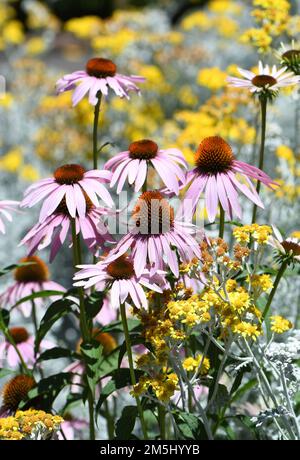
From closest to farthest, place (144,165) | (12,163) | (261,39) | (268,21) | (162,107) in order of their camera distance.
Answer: (144,165) < (261,39) < (268,21) < (12,163) < (162,107)

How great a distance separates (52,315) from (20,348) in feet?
1.62

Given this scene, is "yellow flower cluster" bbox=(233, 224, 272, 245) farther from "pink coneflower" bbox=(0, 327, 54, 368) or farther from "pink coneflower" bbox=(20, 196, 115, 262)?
"pink coneflower" bbox=(0, 327, 54, 368)

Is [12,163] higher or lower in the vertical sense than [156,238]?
higher

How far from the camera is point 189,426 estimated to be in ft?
5.49

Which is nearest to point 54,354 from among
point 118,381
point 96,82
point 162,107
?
point 118,381

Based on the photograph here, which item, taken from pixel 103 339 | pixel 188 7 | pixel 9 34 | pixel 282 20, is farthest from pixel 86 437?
pixel 188 7

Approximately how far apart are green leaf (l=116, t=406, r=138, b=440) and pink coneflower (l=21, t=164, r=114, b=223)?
49 cm

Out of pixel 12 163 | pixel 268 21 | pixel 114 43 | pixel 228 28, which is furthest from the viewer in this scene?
pixel 228 28

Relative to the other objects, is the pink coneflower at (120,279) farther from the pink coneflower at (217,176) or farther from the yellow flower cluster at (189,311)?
the pink coneflower at (217,176)

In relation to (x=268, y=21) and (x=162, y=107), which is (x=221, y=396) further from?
(x=162, y=107)

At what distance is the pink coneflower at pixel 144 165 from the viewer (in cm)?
170

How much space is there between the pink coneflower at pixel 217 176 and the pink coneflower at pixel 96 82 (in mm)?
394
